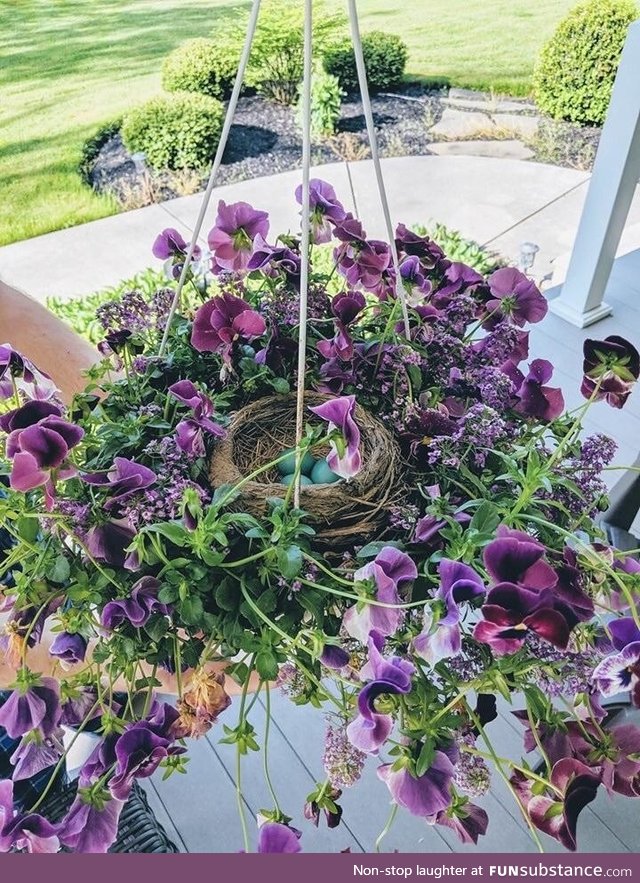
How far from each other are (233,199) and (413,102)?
2.22 meters

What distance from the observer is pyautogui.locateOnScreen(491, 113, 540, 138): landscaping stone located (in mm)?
5680

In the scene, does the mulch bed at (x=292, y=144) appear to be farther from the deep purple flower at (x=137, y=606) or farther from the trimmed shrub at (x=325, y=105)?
the deep purple flower at (x=137, y=606)

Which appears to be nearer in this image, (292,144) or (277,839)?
(277,839)

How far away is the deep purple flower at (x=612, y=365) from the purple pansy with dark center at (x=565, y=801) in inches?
12.1

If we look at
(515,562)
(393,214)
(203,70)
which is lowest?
(393,214)

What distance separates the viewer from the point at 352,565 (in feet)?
2.07

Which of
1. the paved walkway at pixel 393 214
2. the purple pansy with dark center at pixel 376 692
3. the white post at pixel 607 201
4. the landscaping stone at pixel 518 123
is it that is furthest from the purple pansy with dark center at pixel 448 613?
the landscaping stone at pixel 518 123

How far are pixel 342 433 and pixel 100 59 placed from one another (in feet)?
21.0

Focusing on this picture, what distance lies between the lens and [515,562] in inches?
18.3

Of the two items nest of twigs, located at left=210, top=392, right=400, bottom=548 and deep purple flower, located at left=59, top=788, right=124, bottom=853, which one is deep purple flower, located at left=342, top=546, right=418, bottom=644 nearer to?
nest of twigs, located at left=210, top=392, right=400, bottom=548

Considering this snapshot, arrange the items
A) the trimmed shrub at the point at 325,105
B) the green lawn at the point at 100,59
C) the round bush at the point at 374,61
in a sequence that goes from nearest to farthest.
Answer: the green lawn at the point at 100,59
the trimmed shrub at the point at 325,105
the round bush at the point at 374,61

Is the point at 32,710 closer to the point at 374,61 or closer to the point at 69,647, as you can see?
the point at 69,647

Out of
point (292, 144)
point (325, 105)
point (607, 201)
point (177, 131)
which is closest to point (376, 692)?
point (607, 201)

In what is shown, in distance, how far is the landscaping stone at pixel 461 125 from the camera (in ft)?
18.5
